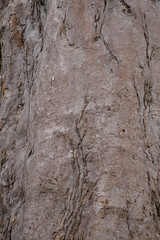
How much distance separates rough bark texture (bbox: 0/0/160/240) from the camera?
2.35 m

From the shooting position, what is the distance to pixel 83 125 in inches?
99.9

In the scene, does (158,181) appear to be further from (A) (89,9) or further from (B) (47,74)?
(A) (89,9)

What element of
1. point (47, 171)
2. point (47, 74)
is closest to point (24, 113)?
point (47, 74)

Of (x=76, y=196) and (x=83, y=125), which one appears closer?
(x=76, y=196)

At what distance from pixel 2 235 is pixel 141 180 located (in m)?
1.02

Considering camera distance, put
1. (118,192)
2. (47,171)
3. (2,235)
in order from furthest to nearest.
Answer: (2,235) < (47,171) < (118,192)

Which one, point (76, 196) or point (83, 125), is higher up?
point (83, 125)

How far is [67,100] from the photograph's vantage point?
2625 mm

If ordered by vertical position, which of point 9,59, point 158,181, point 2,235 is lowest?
point 2,235

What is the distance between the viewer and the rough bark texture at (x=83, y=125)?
2.35 m

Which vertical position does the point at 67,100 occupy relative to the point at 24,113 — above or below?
above

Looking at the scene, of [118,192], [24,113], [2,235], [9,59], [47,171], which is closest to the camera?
[118,192]

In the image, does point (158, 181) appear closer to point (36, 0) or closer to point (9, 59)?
point (9, 59)

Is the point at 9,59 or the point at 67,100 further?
the point at 9,59
